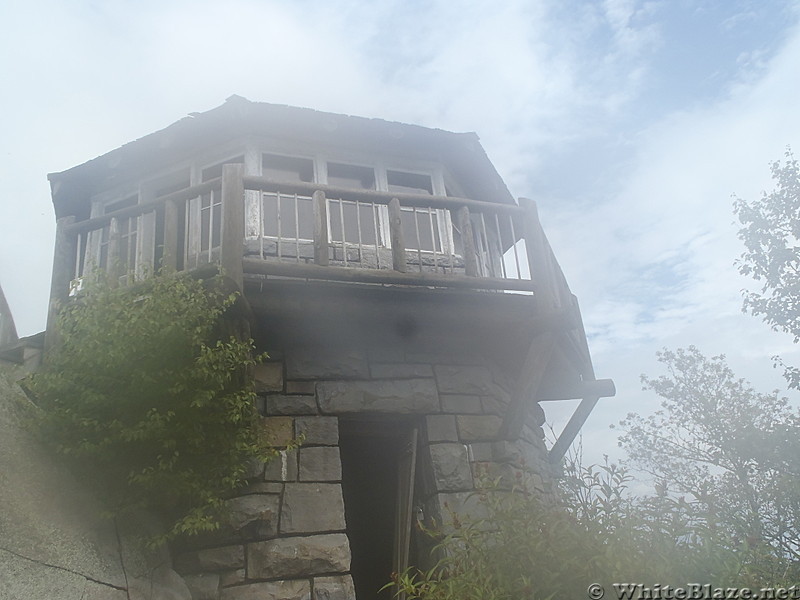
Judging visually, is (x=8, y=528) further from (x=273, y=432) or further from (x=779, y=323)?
(x=779, y=323)

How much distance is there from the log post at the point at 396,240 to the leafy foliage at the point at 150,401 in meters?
1.21

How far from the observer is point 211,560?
4465 millimetres

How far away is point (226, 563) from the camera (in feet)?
14.6

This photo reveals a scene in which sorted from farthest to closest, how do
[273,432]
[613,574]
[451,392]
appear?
1. [451,392]
2. [273,432]
3. [613,574]

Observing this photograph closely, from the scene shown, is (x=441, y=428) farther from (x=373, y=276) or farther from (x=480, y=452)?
(x=373, y=276)

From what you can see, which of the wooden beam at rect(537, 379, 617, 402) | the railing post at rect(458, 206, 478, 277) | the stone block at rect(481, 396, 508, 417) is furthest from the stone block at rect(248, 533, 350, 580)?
the wooden beam at rect(537, 379, 617, 402)

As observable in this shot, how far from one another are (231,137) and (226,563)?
14.4 feet

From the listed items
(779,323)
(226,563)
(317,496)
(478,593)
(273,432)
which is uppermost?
(779,323)

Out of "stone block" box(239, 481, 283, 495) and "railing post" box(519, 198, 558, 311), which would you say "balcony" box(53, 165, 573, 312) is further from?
"stone block" box(239, 481, 283, 495)

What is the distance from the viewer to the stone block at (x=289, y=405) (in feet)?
16.3

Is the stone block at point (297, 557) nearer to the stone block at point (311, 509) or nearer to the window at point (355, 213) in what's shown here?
the stone block at point (311, 509)

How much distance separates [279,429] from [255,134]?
347cm

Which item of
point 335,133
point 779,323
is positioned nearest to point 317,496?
point 335,133

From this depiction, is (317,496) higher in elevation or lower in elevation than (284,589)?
higher
